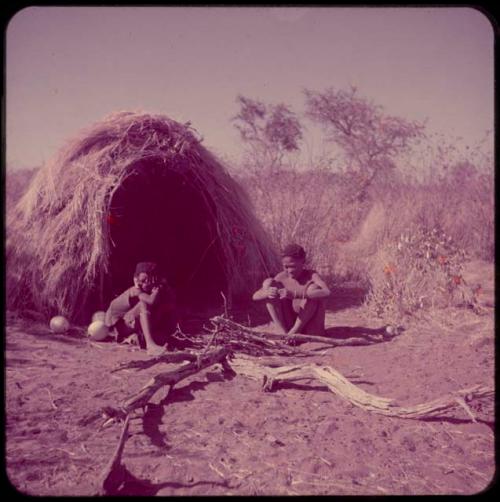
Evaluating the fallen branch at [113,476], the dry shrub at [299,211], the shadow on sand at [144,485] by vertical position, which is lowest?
the shadow on sand at [144,485]

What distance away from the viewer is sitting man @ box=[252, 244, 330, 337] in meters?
4.64

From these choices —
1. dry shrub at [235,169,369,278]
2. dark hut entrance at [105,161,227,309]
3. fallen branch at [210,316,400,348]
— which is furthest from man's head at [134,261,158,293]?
dry shrub at [235,169,369,278]

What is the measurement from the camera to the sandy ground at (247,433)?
236cm

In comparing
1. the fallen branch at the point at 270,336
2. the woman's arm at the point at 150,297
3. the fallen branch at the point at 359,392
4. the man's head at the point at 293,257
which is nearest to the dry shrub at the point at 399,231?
the fallen branch at the point at 270,336

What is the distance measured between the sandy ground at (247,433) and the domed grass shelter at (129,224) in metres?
1.06

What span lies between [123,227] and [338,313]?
3161 mm

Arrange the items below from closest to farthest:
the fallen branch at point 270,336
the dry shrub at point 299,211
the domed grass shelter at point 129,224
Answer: the fallen branch at point 270,336, the domed grass shelter at point 129,224, the dry shrub at point 299,211

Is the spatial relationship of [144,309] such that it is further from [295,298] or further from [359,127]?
[359,127]

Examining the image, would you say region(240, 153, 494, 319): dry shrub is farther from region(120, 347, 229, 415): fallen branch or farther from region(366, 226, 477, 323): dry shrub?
region(120, 347, 229, 415): fallen branch

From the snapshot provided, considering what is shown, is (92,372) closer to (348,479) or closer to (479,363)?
(348,479)

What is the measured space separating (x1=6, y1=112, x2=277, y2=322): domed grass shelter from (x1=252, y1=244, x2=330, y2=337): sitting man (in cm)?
129

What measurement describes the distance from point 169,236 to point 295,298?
9.38ft

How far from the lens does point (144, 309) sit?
463cm

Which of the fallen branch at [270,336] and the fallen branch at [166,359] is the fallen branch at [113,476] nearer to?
the fallen branch at [166,359]
